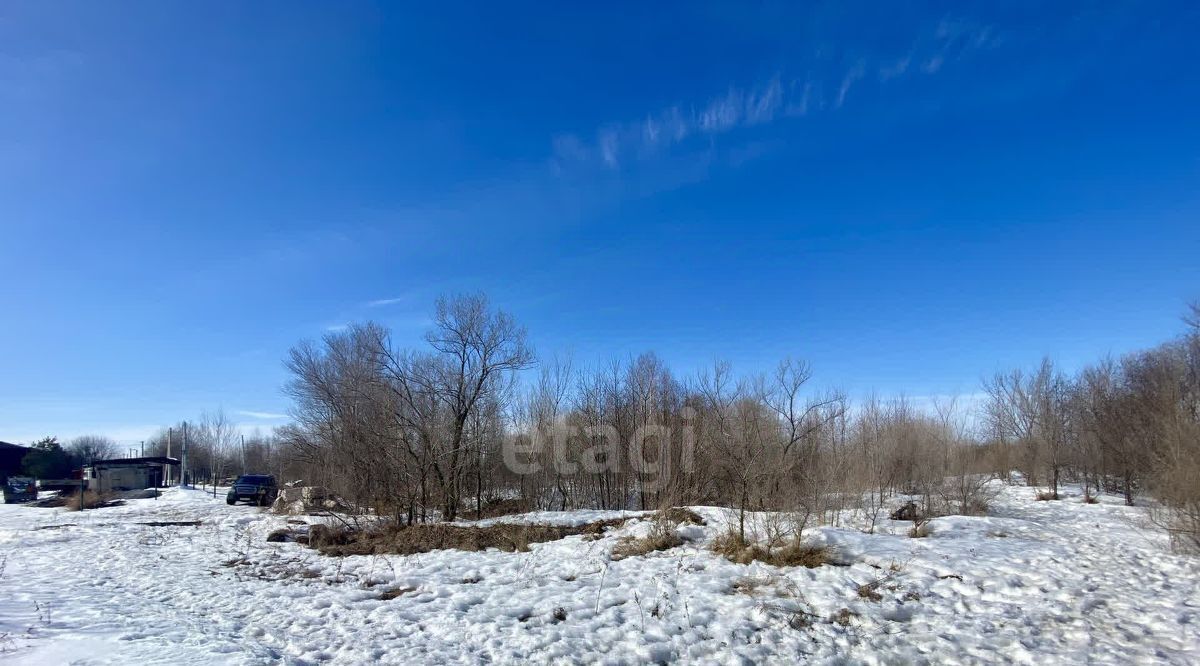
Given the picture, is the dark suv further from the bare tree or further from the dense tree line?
the bare tree

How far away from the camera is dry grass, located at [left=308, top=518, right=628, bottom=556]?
1268 centimetres

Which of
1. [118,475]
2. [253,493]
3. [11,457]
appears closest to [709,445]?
[253,493]

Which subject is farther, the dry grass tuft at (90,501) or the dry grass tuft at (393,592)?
the dry grass tuft at (90,501)

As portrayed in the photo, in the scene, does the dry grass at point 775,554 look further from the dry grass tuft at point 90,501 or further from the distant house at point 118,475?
the distant house at point 118,475

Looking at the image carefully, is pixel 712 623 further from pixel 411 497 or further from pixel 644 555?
pixel 411 497

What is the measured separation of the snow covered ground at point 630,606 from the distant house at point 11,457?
49.4 metres

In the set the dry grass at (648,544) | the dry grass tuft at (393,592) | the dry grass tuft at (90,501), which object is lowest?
the dry grass tuft at (90,501)

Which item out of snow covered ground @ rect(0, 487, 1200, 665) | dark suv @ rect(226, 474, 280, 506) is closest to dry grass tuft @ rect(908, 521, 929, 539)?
snow covered ground @ rect(0, 487, 1200, 665)

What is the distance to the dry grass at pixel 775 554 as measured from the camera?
9398 millimetres

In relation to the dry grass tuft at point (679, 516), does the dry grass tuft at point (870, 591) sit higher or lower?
lower

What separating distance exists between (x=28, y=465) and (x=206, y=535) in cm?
4564

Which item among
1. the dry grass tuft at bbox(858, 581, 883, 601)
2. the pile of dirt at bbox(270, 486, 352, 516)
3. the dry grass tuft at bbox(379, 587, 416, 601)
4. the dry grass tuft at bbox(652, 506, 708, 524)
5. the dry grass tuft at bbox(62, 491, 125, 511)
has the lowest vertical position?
the dry grass tuft at bbox(62, 491, 125, 511)

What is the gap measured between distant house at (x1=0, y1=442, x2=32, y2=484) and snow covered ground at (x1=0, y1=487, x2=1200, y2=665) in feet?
162

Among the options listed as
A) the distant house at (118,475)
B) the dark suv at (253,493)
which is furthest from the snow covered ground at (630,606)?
the distant house at (118,475)
